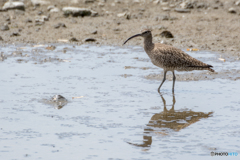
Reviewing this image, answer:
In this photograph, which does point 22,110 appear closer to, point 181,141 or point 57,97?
point 57,97

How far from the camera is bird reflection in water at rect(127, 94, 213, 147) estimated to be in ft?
20.0

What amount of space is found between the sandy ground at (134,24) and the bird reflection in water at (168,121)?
5.15 m

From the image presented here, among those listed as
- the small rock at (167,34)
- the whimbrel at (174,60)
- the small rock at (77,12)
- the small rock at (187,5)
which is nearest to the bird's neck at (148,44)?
the whimbrel at (174,60)

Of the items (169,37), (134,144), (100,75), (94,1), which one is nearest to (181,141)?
(134,144)

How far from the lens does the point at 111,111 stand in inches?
282

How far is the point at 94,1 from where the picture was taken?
55.5 ft

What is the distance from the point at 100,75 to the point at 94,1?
7.69 m

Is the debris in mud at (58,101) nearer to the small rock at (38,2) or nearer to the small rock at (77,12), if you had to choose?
the small rock at (77,12)

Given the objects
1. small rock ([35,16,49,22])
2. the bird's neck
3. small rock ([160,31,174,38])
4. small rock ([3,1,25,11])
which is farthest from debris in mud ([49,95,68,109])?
small rock ([3,1,25,11])

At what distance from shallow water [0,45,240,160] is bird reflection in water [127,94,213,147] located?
0.05ft

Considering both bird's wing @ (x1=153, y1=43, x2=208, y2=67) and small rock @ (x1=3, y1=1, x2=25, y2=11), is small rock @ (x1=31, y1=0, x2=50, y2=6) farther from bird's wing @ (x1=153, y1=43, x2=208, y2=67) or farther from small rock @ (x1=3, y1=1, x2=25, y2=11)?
bird's wing @ (x1=153, y1=43, x2=208, y2=67)

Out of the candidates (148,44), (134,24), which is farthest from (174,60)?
(134,24)

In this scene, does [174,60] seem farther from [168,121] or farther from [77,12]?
[77,12]

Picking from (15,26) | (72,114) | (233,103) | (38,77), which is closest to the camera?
(72,114)
